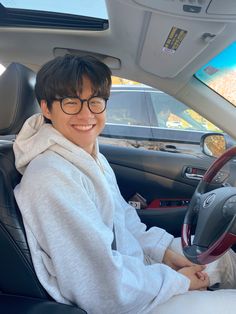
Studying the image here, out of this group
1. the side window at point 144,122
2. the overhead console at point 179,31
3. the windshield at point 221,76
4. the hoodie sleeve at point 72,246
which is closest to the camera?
the hoodie sleeve at point 72,246

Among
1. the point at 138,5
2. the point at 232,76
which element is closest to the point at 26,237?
the point at 138,5

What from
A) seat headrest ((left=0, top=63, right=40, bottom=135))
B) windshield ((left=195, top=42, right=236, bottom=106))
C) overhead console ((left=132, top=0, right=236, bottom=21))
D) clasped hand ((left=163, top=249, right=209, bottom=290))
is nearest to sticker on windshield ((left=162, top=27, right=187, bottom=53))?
overhead console ((left=132, top=0, right=236, bottom=21))

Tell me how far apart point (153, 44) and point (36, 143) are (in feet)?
2.68

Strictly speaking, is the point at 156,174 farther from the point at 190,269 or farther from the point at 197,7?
the point at 197,7

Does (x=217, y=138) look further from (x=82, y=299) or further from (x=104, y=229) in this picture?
(x=82, y=299)

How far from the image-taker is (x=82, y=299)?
1205 mm

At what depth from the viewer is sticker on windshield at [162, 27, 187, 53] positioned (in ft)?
5.62

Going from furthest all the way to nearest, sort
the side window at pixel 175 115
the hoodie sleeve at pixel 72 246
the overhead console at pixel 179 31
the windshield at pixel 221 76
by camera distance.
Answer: the side window at pixel 175 115 < the windshield at pixel 221 76 < the overhead console at pixel 179 31 < the hoodie sleeve at pixel 72 246

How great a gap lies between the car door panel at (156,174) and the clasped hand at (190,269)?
0.59 meters

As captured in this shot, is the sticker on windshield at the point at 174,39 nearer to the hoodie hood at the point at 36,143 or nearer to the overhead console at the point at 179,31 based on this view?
the overhead console at the point at 179,31

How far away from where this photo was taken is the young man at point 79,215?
3.90 feet

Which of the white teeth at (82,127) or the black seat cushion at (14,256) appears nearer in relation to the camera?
the black seat cushion at (14,256)

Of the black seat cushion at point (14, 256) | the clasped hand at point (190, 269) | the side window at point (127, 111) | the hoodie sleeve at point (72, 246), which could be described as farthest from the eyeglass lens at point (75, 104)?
the side window at point (127, 111)

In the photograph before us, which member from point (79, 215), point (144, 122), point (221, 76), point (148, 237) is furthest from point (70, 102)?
point (144, 122)
